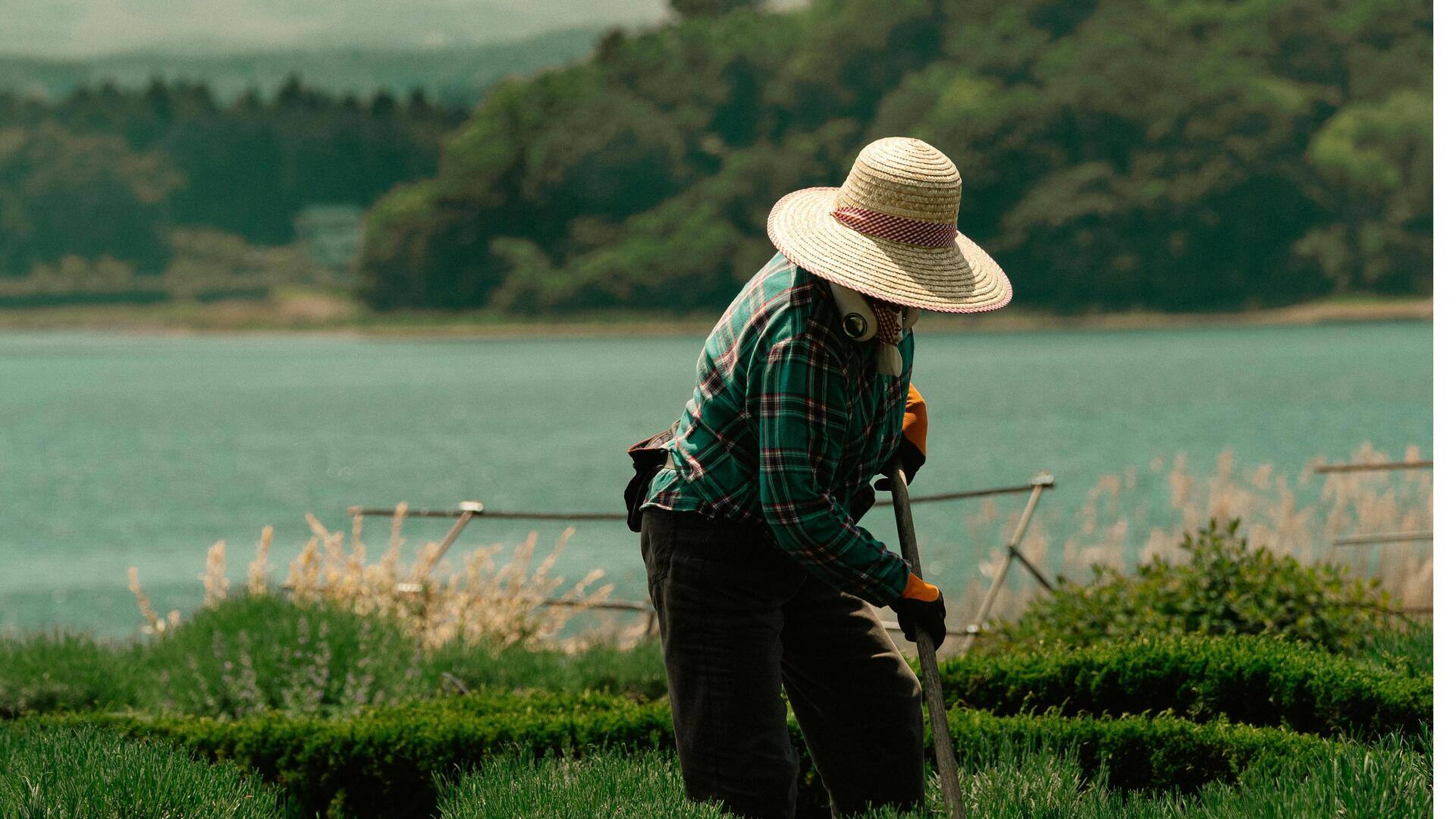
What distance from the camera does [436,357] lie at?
88.8 meters

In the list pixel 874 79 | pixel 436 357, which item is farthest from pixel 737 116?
pixel 436 357

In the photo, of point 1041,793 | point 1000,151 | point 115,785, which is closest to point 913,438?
point 1041,793

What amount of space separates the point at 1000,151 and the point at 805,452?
271 ft

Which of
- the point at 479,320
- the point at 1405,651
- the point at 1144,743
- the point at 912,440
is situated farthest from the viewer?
the point at 479,320

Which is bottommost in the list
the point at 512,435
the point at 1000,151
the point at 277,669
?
the point at 512,435

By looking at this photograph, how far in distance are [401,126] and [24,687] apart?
119 metres

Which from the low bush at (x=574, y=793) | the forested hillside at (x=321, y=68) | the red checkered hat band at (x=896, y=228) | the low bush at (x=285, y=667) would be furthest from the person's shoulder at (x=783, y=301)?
the forested hillside at (x=321, y=68)

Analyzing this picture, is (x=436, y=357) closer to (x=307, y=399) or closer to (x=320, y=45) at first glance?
(x=307, y=399)

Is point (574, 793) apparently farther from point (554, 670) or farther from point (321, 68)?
point (321, 68)

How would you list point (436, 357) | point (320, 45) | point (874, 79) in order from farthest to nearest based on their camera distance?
point (320, 45)
point (874, 79)
point (436, 357)

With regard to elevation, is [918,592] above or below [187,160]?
above

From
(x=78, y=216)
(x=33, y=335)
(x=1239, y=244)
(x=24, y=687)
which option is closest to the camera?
(x=24, y=687)

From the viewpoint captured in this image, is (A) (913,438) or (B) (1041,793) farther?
(A) (913,438)

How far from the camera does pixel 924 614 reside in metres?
3.83
